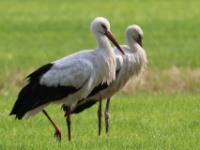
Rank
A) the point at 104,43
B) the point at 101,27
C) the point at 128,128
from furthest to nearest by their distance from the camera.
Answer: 1. the point at 128,128
2. the point at 101,27
3. the point at 104,43

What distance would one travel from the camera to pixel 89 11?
3027 cm

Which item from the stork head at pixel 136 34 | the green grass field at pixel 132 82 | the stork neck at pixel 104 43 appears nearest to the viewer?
the green grass field at pixel 132 82

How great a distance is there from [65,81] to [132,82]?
700cm

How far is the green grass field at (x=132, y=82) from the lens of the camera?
1012cm

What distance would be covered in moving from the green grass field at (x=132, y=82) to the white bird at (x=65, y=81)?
43cm

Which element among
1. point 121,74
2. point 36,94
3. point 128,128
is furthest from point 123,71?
point 36,94

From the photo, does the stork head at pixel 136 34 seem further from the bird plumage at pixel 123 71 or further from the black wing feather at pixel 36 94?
the black wing feather at pixel 36 94

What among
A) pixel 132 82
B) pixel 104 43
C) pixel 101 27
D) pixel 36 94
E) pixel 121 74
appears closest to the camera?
pixel 36 94

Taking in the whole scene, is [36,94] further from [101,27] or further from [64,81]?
[101,27]

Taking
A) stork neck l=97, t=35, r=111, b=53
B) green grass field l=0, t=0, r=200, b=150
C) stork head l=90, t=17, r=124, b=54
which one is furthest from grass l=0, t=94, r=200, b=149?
stork head l=90, t=17, r=124, b=54

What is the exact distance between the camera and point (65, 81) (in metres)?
10.4

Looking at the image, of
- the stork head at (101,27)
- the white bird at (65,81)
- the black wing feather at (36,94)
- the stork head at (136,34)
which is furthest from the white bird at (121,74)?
the black wing feather at (36,94)

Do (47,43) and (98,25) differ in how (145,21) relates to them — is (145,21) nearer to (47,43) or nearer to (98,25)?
(47,43)

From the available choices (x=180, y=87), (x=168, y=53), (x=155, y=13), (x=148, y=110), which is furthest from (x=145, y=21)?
(x=148, y=110)
